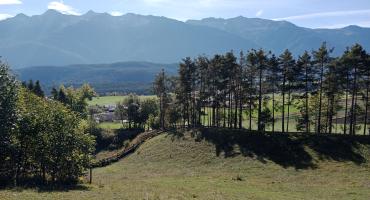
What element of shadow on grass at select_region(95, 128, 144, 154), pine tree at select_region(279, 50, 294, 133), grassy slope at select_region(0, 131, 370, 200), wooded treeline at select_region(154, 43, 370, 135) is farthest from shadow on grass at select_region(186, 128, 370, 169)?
shadow on grass at select_region(95, 128, 144, 154)

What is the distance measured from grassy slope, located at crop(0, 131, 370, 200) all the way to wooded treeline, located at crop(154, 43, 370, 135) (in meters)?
10.7

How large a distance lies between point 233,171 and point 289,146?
43.4ft

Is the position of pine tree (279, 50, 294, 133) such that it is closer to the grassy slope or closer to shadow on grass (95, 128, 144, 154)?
the grassy slope

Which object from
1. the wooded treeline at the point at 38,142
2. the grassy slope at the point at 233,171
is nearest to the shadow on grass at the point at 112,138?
the grassy slope at the point at 233,171

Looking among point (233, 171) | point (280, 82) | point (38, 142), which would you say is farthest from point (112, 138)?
point (38, 142)

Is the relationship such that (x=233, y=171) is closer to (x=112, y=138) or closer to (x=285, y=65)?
(x=285, y=65)

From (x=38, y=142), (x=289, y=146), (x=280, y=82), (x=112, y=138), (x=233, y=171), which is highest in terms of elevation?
(x=280, y=82)

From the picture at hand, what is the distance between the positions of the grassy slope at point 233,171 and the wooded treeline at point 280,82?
419 inches

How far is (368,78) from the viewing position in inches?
2963

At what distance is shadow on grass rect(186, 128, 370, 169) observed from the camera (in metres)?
65.9

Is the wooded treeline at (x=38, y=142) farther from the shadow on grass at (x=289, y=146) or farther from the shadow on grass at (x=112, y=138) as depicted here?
the shadow on grass at (x=112, y=138)

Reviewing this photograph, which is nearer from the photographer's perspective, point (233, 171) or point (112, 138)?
point (233, 171)

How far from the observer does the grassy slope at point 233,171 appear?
43750 millimetres

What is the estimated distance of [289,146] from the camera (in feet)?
233
